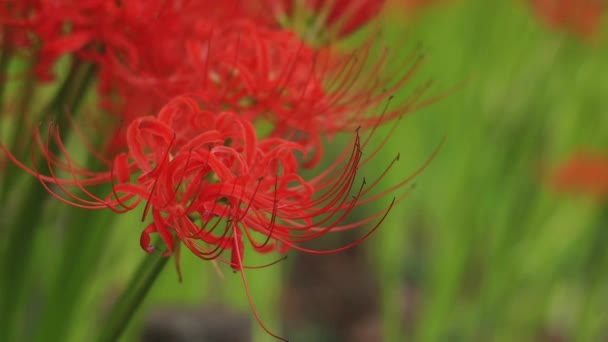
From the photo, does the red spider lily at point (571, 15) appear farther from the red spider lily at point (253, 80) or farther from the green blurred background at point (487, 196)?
the red spider lily at point (253, 80)

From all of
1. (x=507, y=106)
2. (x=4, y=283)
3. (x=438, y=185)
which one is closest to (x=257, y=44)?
(x=4, y=283)

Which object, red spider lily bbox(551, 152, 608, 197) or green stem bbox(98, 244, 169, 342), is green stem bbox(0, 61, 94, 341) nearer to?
green stem bbox(98, 244, 169, 342)

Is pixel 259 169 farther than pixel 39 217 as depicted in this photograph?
No

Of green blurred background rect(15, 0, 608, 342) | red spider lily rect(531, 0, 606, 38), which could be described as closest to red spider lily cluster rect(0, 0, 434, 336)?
green blurred background rect(15, 0, 608, 342)

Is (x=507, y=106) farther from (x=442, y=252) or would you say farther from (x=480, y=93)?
(x=442, y=252)

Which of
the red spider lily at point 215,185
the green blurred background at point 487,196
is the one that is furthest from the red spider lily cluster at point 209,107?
the green blurred background at point 487,196
